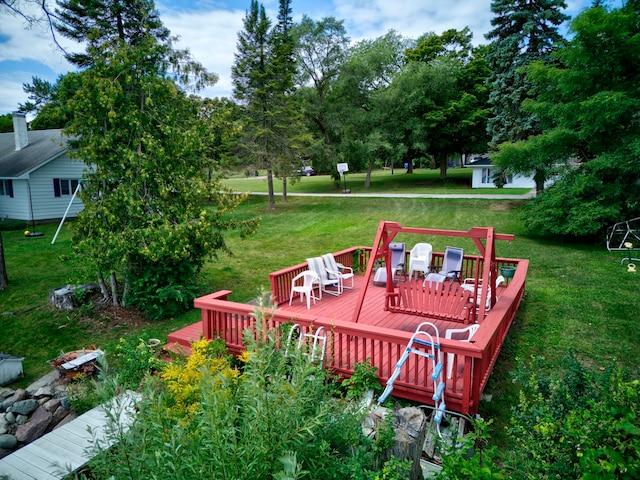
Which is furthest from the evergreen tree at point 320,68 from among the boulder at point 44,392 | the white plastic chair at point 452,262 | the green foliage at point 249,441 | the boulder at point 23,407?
the green foliage at point 249,441

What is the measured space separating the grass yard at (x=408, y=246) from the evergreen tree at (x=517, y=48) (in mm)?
3907

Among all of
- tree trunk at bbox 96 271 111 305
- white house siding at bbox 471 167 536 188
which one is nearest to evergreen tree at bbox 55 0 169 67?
tree trunk at bbox 96 271 111 305

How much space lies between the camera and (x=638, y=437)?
5.39 feet

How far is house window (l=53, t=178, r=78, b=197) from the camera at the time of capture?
1830 cm

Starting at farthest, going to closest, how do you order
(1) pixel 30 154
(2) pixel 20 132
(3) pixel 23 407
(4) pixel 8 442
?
(2) pixel 20 132, (1) pixel 30 154, (3) pixel 23 407, (4) pixel 8 442

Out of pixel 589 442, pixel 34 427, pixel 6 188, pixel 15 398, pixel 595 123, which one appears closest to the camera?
pixel 589 442

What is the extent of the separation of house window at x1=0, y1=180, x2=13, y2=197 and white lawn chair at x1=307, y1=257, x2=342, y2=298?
1714 centimetres

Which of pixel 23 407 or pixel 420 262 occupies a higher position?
pixel 420 262

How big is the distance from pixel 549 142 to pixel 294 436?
43.8 ft

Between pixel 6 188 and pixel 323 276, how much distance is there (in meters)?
17.8

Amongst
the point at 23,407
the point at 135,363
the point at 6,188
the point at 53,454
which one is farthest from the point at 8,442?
the point at 6,188

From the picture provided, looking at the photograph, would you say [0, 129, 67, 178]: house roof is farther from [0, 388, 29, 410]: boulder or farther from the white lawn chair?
[0, 388, 29, 410]: boulder

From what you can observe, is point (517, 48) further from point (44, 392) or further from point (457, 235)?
point (44, 392)

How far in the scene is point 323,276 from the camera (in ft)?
25.5
